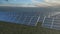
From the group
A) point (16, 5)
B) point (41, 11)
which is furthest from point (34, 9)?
point (16, 5)

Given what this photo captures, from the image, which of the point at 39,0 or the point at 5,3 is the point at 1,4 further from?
the point at 39,0

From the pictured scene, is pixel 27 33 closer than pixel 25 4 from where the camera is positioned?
Yes

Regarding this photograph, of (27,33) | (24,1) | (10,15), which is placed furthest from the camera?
(24,1)

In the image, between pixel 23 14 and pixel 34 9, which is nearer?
pixel 23 14

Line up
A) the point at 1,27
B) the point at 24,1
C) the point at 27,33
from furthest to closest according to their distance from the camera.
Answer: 1. the point at 24,1
2. the point at 1,27
3. the point at 27,33

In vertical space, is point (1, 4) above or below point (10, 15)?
above

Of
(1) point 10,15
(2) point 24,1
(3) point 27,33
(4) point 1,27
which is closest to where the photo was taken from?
(3) point 27,33

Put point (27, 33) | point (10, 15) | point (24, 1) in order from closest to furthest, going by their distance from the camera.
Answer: point (27, 33)
point (10, 15)
point (24, 1)

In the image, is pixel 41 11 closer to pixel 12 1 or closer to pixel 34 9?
pixel 34 9

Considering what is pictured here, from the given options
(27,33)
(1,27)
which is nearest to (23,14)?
(1,27)
